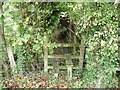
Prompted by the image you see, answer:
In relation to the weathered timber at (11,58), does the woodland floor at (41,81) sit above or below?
below

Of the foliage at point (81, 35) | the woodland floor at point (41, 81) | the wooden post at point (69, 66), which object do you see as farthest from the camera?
the wooden post at point (69, 66)

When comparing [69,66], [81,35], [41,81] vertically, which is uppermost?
[81,35]

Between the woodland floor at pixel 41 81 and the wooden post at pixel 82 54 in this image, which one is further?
the wooden post at pixel 82 54

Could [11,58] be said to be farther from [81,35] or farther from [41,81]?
[81,35]

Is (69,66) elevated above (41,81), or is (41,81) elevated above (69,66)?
(69,66)

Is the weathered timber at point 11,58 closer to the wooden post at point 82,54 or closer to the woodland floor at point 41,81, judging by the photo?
the woodland floor at point 41,81

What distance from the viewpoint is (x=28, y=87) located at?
2.53 metres

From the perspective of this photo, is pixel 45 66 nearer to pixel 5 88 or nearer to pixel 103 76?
pixel 5 88

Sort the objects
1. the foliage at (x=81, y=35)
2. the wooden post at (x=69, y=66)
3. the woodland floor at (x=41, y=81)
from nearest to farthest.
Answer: the foliage at (x=81, y=35)
the woodland floor at (x=41, y=81)
the wooden post at (x=69, y=66)

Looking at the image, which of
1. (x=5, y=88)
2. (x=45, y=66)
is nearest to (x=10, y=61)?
(x=5, y=88)


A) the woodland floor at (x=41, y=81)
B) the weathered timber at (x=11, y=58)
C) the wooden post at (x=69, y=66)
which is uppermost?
the weathered timber at (x=11, y=58)

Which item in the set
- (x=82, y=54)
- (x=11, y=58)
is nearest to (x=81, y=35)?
(x=82, y=54)

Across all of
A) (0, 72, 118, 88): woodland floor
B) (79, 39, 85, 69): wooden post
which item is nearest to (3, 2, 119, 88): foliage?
(0, 72, 118, 88): woodland floor

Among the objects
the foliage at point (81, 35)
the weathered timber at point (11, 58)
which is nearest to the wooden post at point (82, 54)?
the foliage at point (81, 35)
